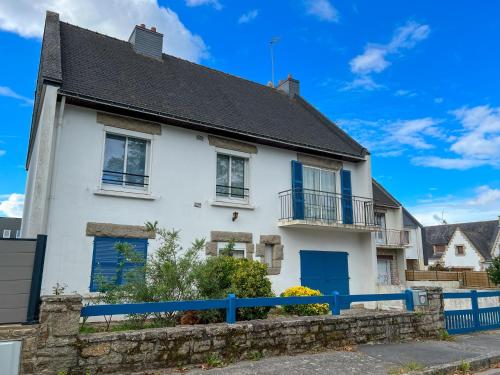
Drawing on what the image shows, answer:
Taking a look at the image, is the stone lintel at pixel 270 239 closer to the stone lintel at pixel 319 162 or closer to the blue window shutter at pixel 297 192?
the blue window shutter at pixel 297 192

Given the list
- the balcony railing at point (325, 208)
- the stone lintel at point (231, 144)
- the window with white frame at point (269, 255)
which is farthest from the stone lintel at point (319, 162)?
the window with white frame at point (269, 255)

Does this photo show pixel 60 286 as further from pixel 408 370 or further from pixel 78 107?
pixel 408 370

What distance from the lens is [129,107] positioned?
32.4ft

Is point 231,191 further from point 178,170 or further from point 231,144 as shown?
point 178,170

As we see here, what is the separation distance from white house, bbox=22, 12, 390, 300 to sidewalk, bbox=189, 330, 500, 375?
487 cm

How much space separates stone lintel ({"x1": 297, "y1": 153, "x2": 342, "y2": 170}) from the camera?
43.2ft

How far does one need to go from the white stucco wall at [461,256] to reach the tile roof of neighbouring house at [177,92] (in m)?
31.0

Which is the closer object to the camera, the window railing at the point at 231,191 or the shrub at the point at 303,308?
the shrub at the point at 303,308

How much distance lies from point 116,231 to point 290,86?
1142 cm

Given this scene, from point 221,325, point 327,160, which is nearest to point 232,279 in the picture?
point 221,325

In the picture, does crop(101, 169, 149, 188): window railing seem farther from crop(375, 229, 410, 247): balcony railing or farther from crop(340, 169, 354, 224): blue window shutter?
crop(375, 229, 410, 247): balcony railing

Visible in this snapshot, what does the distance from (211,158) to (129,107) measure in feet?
8.84

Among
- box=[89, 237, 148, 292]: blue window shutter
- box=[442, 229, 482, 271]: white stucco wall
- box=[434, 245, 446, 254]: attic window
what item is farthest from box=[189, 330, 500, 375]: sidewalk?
box=[434, 245, 446, 254]: attic window

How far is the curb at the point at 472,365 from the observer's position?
579cm
